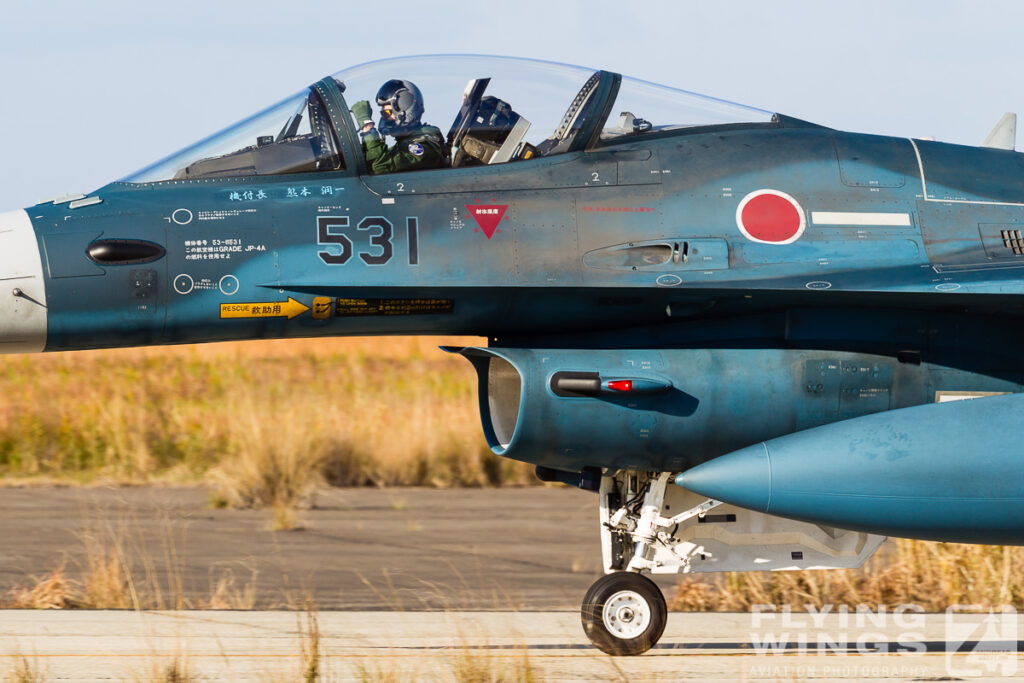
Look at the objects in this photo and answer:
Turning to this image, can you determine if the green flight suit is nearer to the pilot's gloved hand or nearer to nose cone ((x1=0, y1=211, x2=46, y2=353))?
the pilot's gloved hand

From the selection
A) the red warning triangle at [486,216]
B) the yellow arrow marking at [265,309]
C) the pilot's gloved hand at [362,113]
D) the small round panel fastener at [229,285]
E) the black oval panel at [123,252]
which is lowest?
the yellow arrow marking at [265,309]

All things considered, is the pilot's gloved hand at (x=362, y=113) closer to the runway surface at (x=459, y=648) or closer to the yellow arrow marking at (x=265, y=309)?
the yellow arrow marking at (x=265, y=309)

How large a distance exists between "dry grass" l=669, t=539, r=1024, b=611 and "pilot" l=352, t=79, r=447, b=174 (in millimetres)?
5643

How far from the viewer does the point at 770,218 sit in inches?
288

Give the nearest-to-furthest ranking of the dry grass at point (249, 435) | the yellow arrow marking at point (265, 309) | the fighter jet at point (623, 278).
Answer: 1. the fighter jet at point (623, 278)
2. the yellow arrow marking at point (265, 309)
3. the dry grass at point (249, 435)

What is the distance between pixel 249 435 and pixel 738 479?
11869 millimetres

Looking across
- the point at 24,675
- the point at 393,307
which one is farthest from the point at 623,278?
the point at 24,675

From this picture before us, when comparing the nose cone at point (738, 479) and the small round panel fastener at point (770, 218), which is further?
the small round panel fastener at point (770, 218)

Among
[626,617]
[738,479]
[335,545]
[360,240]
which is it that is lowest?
[626,617]

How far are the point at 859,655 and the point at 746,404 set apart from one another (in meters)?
2.30

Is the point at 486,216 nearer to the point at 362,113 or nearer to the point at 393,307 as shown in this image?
the point at 393,307

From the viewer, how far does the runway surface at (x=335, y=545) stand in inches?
488

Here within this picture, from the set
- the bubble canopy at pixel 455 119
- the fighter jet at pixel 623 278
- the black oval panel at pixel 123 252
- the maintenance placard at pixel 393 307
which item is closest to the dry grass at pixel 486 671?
the fighter jet at pixel 623 278

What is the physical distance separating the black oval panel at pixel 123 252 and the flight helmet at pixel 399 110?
1.44 m
